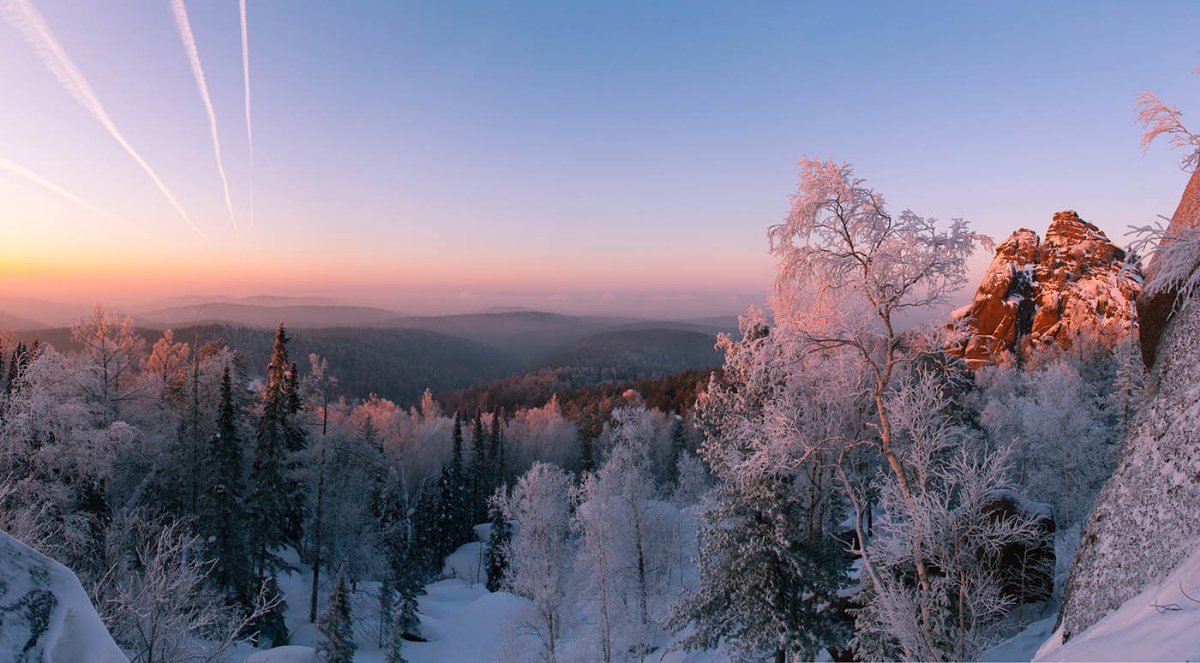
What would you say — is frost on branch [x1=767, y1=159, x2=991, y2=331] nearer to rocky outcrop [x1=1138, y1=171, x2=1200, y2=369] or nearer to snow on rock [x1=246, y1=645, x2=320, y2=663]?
rocky outcrop [x1=1138, y1=171, x2=1200, y2=369]

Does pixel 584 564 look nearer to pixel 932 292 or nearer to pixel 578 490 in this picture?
pixel 578 490

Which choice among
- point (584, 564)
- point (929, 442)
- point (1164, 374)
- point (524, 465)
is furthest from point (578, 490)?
point (524, 465)

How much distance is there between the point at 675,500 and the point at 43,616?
36641mm

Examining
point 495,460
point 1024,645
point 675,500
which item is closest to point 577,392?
point 495,460

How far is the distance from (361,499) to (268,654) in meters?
19.1

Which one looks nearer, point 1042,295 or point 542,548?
point 542,548

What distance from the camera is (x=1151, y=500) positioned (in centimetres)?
527

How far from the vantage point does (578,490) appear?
79.4 ft

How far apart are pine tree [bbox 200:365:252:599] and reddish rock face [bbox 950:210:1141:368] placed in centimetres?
5316

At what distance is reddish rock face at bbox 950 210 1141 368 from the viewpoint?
4716cm

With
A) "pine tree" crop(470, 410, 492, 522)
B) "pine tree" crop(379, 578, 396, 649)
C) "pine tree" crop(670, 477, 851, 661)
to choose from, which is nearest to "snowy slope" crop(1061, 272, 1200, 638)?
"pine tree" crop(670, 477, 851, 661)

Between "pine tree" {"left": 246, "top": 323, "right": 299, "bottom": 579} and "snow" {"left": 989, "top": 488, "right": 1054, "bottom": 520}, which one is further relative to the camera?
"pine tree" {"left": 246, "top": 323, "right": 299, "bottom": 579}

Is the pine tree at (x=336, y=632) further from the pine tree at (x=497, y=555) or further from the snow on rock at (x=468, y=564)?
the snow on rock at (x=468, y=564)

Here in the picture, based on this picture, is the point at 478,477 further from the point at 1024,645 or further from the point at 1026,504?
the point at 1024,645
